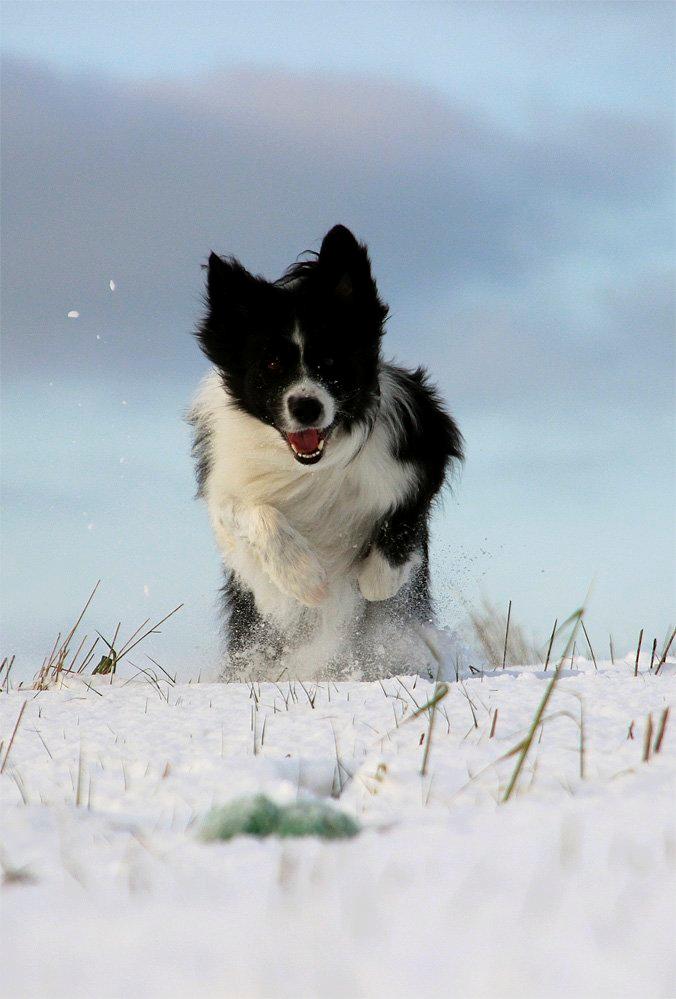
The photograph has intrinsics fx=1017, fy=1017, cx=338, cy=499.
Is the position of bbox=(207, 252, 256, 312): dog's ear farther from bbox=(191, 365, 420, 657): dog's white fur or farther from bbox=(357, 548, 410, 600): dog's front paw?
bbox=(357, 548, 410, 600): dog's front paw

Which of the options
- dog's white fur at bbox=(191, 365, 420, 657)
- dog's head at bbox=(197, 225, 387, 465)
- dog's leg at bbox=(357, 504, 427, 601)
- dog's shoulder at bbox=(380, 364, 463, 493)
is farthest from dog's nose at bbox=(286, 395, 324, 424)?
dog's leg at bbox=(357, 504, 427, 601)

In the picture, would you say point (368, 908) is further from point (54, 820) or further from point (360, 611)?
point (360, 611)

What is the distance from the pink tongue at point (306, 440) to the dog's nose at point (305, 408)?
0.16 meters

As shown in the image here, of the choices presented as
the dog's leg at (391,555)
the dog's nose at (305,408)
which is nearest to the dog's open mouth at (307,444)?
the dog's nose at (305,408)

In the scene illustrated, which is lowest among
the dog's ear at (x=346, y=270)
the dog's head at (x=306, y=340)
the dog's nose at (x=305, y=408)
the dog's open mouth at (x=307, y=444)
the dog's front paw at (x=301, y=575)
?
the dog's front paw at (x=301, y=575)

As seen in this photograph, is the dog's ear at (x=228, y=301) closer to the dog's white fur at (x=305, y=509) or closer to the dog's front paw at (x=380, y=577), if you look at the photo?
the dog's white fur at (x=305, y=509)

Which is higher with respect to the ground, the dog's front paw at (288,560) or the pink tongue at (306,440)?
the pink tongue at (306,440)

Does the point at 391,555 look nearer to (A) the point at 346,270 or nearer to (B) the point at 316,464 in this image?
(B) the point at 316,464

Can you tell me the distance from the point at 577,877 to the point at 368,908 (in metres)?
0.35

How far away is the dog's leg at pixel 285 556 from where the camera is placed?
6000 mm

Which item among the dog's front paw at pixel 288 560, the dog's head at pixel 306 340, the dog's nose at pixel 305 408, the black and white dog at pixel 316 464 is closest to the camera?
the dog's nose at pixel 305 408

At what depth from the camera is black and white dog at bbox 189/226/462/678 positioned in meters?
5.89

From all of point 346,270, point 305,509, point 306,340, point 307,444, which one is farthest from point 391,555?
point 346,270

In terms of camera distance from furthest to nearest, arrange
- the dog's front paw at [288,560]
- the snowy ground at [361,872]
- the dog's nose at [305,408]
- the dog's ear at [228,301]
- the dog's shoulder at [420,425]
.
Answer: the dog's shoulder at [420,425] → the dog's ear at [228,301] → the dog's front paw at [288,560] → the dog's nose at [305,408] → the snowy ground at [361,872]
